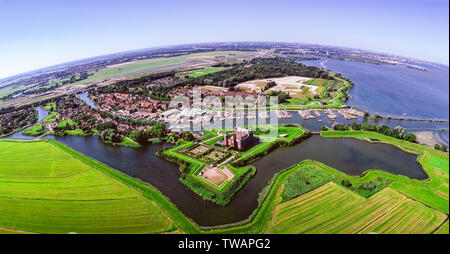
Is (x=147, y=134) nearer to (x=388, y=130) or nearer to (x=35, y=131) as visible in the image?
(x=35, y=131)

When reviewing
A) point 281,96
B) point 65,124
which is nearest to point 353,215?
point 281,96

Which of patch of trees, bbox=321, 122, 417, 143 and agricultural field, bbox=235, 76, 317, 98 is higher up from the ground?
agricultural field, bbox=235, 76, 317, 98

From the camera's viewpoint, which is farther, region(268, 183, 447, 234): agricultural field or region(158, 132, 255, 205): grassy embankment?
region(158, 132, 255, 205): grassy embankment

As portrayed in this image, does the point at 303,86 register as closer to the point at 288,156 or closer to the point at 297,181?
the point at 288,156

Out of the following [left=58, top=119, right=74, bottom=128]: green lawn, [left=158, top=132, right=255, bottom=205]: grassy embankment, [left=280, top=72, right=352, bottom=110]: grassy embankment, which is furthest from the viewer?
[left=280, top=72, right=352, bottom=110]: grassy embankment

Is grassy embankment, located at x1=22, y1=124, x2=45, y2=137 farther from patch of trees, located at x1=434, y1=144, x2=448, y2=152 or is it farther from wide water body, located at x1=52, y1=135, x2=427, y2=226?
patch of trees, located at x1=434, y1=144, x2=448, y2=152

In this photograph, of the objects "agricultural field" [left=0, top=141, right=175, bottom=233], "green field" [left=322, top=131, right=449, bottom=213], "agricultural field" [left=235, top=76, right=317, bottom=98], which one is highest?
"agricultural field" [left=235, top=76, right=317, bottom=98]

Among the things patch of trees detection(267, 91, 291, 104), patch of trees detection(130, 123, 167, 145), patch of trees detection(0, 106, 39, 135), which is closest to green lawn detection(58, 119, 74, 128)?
patch of trees detection(0, 106, 39, 135)

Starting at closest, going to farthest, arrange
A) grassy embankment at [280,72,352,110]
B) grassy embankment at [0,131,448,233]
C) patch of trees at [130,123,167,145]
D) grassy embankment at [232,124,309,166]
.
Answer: grassy embankment at [0,131,448,233]
grassy embankment at [232,124,309,166]
patch of trees at [130,123,167,145]
grassy embankment at [280,72,352,110]
